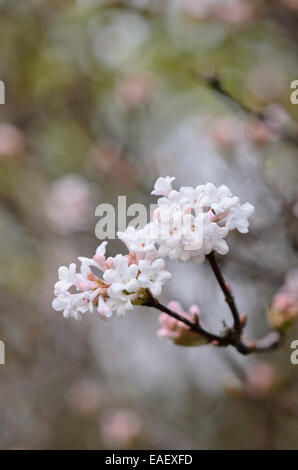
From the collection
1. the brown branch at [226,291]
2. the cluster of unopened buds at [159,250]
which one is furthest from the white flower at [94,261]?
the brown branch at [226,291]

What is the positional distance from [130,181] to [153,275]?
1.96m

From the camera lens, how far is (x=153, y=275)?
1186 millimetres

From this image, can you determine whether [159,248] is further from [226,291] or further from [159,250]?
[226,291]

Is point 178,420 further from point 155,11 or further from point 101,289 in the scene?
point 155,11

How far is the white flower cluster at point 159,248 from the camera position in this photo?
1.15 m

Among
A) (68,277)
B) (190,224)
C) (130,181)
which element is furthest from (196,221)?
(130,181)

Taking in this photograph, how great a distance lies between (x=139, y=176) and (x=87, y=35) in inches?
58.6

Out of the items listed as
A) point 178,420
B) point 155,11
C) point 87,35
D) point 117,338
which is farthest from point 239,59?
point 178,420

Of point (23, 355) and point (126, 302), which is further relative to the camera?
point (23, 355)

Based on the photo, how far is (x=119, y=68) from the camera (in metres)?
3.84

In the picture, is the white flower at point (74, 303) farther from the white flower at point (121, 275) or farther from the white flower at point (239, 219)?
the white flower at point (239, 219)

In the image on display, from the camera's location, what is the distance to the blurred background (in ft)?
8.82

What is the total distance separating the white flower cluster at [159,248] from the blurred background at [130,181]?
117 centimetres

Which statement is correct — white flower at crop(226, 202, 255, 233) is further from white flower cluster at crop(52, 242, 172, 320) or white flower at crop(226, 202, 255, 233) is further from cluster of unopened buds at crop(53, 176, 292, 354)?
white flower cluster at crop(52, 242, 172, 320)
